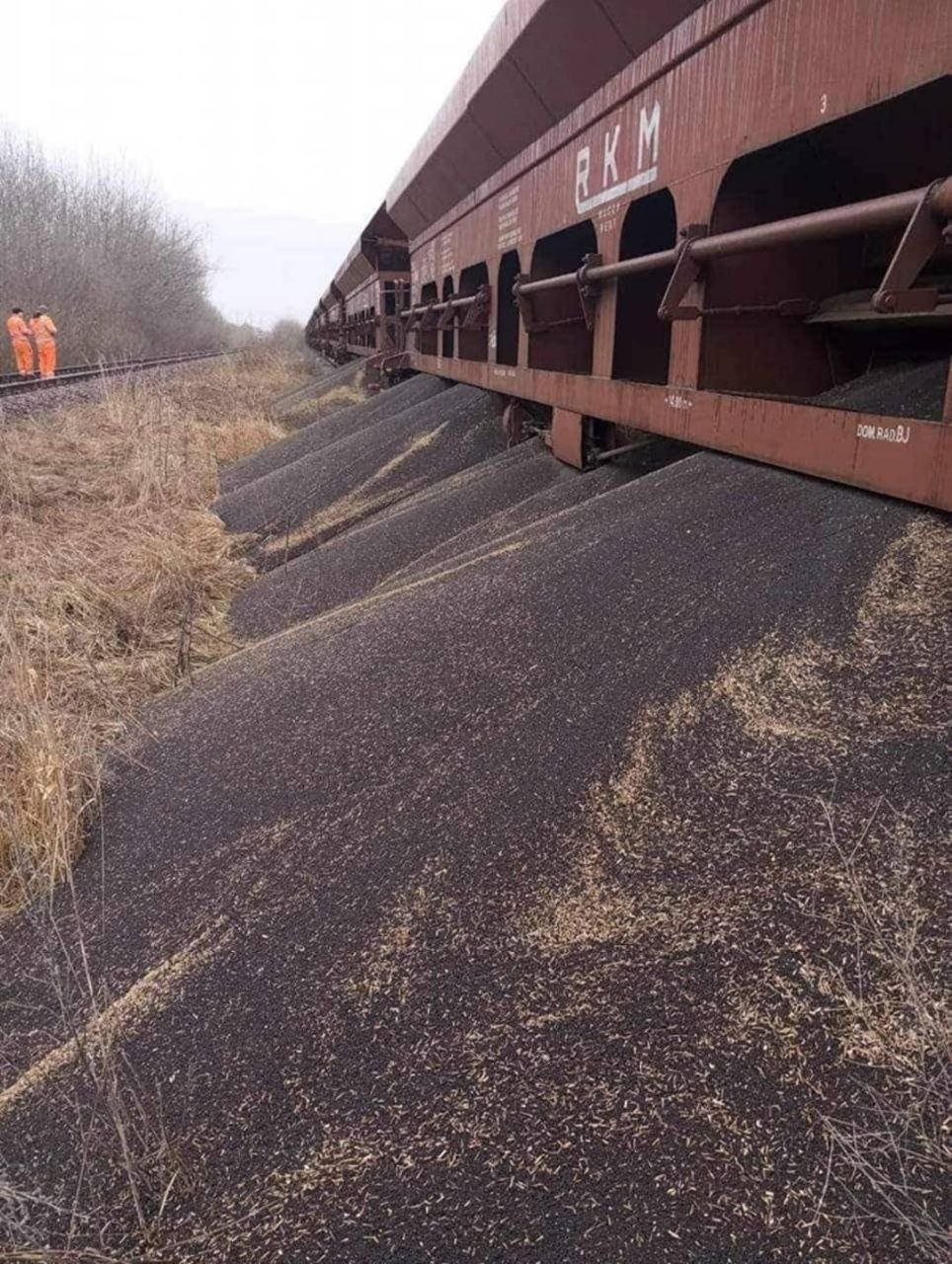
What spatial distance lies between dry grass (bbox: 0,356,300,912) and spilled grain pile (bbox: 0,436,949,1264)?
0.23 meters

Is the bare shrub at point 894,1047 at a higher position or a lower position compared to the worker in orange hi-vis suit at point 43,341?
lower

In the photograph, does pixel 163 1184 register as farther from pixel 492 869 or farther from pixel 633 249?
pixel 633 249

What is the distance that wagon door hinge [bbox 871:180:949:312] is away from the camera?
2271 mm

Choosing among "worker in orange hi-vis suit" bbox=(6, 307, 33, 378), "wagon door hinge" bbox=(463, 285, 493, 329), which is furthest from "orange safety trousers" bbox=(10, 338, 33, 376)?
"wagon door hinge" bbox=(463, 285, 493, 329)

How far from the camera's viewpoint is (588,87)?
486cm

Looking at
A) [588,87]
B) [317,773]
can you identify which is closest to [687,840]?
[317,773]

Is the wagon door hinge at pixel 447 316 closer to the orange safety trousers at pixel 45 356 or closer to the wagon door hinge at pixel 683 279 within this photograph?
the wagon door hinge at pixel 683 279

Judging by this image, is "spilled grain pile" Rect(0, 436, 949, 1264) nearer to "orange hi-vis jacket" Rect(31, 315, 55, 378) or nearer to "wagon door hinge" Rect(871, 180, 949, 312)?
"wagon door hinge" Rect(871, 180, 949, 312)

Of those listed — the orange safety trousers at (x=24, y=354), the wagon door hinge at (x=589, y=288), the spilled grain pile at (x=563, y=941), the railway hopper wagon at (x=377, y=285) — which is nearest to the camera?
→ the spilled grain pile at (x=563, y=941)

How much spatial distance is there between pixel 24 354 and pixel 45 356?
2.26 ft

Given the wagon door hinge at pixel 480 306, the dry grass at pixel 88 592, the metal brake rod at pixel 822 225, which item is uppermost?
the wagon door hinge at pixel 480 306

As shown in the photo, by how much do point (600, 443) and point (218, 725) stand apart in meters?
3.10

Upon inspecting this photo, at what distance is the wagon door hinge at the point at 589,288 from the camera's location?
4.62 m

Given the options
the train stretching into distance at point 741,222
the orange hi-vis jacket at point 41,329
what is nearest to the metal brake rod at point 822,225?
the train stretching into distance at point 741,222
